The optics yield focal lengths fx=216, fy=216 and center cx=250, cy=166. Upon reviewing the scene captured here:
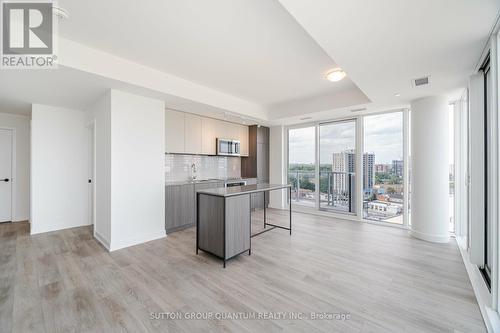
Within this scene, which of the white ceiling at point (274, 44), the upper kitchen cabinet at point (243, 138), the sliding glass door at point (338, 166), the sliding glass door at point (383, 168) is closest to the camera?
the white ceiling at point (274, 44)

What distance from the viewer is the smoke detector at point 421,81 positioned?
2.96m

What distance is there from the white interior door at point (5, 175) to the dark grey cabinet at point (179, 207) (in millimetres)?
3827

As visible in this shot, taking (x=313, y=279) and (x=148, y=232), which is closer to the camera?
(x=313, y=279)

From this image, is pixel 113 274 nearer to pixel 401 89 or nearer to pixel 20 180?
pixel 20 180

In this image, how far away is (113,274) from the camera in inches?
101

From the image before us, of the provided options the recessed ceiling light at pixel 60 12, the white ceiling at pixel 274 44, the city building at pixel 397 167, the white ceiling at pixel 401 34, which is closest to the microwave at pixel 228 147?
the white ceiling at pixel 274 44

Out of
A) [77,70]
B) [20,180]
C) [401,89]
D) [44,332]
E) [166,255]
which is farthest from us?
[20,180]

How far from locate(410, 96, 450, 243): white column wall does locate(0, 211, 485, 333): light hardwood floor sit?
32 centimetres

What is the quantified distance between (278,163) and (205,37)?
14.7 ft

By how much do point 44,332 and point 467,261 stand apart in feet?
15.2

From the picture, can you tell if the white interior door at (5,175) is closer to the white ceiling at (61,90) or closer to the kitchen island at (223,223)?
the white ceiling at (61,90)

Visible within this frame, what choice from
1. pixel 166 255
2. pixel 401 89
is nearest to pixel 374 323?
pixel 166 255

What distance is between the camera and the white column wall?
362 cm

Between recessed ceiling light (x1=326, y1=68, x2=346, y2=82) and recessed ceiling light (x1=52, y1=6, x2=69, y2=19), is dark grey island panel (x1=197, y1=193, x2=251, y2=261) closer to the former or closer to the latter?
recessed ceiling light (x1=326, y1=68, x2=346, y2=82)
